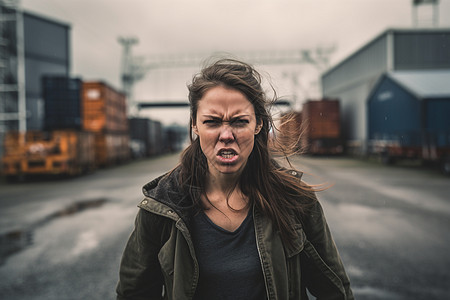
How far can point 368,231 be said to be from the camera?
545cm

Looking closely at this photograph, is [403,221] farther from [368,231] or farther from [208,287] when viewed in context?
[208,287]

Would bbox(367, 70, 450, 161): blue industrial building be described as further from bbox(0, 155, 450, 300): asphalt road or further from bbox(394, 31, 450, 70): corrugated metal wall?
bbox(394, 31, 450, 70): corrugated metal wall

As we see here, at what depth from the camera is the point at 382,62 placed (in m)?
23.7

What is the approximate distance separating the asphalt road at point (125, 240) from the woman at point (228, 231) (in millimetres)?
469

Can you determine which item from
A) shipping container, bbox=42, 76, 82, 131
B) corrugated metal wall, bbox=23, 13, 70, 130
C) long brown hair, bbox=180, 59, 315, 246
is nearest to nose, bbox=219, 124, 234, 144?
long brown hair, bbox=180, 59, 315, 246

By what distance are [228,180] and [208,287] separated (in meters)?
0.49

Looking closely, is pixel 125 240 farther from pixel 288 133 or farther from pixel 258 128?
pixel 258 128

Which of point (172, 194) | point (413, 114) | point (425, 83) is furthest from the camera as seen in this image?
point (425, 83)

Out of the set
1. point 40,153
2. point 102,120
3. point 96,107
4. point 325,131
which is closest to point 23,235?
point 40,153

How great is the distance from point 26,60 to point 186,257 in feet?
101

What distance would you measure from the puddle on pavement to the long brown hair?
Answer: 3928mm

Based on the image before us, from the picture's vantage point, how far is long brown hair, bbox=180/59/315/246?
155 centimetres

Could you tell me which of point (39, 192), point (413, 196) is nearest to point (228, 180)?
point (413, 196)

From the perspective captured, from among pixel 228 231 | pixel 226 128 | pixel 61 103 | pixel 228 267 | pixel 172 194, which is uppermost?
pixel 61 103
